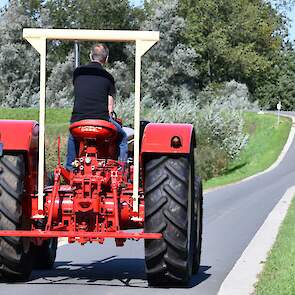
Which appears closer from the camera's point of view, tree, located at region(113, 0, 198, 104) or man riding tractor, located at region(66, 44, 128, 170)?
man riding tractor, located at region(66, 44, 128, 170)

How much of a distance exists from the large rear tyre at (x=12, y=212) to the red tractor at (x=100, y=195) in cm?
1

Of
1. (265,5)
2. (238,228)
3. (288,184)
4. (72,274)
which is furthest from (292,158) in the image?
(265,5)

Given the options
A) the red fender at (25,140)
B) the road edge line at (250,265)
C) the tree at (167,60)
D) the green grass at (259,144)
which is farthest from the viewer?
the tree at (167,60)

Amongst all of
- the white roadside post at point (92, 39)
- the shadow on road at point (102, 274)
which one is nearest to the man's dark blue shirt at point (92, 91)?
the white roadside post at point (92, 39)

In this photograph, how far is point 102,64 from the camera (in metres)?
10.6

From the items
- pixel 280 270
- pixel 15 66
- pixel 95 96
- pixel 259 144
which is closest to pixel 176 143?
pixel 95 96

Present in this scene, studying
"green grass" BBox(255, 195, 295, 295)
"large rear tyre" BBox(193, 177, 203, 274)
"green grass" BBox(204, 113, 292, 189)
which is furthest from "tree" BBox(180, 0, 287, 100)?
"large rear tyre" BBox(193, 177, 203, 274)

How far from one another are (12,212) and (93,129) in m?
1.21

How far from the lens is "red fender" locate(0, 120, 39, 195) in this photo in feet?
33.1

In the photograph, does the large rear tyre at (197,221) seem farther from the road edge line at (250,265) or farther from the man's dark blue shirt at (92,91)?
the man's dark blue shirt at (92,91)

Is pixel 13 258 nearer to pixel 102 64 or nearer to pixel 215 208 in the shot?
pixel 102 64

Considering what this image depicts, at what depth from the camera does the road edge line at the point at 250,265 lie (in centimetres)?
983

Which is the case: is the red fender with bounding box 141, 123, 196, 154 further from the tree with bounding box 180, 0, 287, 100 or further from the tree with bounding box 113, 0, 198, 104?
the tree with bounding box 180, 0, 287, 100

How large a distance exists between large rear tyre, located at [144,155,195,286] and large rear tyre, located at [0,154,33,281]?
4.27ft
